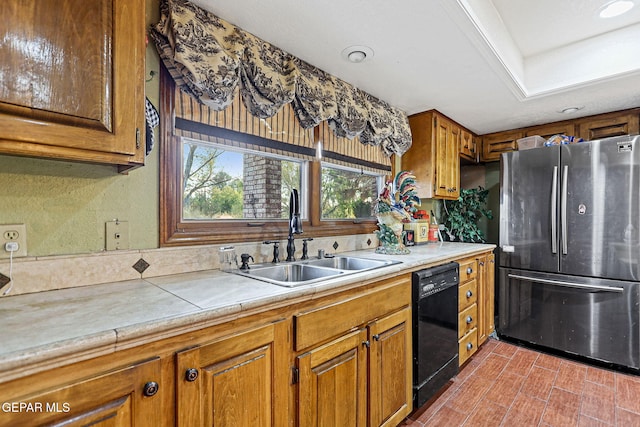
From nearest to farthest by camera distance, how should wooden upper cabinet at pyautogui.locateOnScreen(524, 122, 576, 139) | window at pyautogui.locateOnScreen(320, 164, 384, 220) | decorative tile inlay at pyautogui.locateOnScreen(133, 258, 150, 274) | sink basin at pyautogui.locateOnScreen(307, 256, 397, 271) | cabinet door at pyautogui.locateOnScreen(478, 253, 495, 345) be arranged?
1. decorative tile inlay at pyautogui.locateOnScreen(133, 258, 150, 274)
2. sink basin at pyautogui.locateOnScreen(307, 256, 397, 271)
3. window at pyautogui.locateOnScreen(320, 164, 384, 220)
4. cabinet door at pyautogui.locateOnScreen(478, 253, 495, 345)
5. wooden upper cabinet at pyautogui.locateOnScreen(524, 122, 576, 139)

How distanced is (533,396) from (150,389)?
2447 mm

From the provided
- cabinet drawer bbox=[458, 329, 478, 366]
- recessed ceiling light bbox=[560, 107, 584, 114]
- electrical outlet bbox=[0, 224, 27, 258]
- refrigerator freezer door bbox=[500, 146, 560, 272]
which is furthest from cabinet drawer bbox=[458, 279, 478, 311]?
electrical outlet bbox=[0, 224, 27, 258]

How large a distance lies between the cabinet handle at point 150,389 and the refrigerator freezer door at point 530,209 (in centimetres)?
311

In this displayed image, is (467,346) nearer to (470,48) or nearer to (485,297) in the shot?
(485,297)

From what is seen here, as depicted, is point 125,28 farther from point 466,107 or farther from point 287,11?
point 466,107

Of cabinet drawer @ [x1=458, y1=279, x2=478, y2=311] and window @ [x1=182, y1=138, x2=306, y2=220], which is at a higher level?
window @ [x1=182, y1=138, x2=306, y2=220]

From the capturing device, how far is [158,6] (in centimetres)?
145

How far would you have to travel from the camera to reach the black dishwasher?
1.82 meters

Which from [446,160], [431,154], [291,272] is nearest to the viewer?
[291,272]

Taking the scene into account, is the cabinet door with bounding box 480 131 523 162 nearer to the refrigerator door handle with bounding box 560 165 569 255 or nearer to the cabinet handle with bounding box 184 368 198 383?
the refrigerator door handle with bounding box 560 165 569 255

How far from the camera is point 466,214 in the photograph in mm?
3623

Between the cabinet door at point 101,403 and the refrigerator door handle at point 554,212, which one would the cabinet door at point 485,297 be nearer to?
the refrigerator door handle at point 554,212

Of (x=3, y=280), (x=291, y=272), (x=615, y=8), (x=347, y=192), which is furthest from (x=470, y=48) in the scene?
(x=3, y=280)

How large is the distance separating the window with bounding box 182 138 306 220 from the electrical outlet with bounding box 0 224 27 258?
621 millimetres
